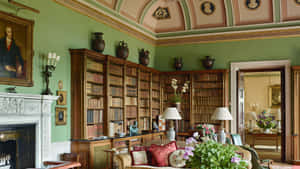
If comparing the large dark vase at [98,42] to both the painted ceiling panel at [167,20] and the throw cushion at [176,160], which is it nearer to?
the painted ceiling panel at [167,20]

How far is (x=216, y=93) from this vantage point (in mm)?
10648

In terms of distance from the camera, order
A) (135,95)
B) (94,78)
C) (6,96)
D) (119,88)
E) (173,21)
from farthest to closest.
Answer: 1. (173,21)
2. (135,95)
3. (119,88)
4. (94,78)
5. (6,96)

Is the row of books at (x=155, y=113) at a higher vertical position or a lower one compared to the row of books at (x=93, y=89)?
lower

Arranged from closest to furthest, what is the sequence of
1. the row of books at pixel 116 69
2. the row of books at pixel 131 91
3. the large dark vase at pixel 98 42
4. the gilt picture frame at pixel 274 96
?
1. the large dark vase at pixel 98 42
2. the row of books at pixel 116 69
3. the row of books at pixel 131 91
4. the gilt picture frame at pixel 274 96

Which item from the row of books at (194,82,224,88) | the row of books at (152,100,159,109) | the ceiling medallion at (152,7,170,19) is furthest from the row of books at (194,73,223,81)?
the ceiling medallion at (152,7,170,19)

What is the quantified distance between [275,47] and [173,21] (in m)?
3.27

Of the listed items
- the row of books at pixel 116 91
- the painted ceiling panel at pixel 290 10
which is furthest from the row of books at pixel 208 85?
the row of books at pixel 116 91

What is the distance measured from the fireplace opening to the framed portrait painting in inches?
29.9

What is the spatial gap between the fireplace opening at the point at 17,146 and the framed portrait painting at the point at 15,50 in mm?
760

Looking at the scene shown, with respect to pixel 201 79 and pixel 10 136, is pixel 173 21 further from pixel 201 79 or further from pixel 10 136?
pixel 10 136

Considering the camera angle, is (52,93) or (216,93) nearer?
(52,93)

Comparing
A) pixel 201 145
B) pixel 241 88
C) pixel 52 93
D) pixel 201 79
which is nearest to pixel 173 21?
pixel 201 79

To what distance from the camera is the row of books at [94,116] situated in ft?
24.1

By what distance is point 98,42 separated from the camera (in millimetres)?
7891
